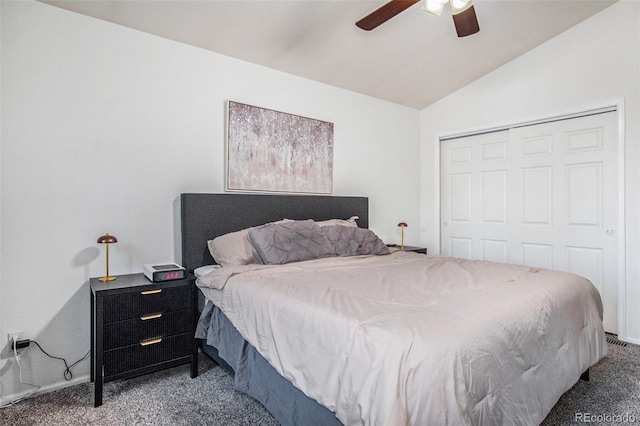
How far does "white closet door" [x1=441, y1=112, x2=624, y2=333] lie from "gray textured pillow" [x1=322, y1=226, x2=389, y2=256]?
5.45 feet

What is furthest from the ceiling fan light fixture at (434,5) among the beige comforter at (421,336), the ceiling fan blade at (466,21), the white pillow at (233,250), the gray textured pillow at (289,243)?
the white pillow at (233,250)

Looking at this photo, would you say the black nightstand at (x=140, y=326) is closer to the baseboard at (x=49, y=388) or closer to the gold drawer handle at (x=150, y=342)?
the gold drawer handle at (x=150, y=342)

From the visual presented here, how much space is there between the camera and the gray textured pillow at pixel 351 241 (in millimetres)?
2879

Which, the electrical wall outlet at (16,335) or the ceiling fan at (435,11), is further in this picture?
the electrical wall outlet at (16,335)

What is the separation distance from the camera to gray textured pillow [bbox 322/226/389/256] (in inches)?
113

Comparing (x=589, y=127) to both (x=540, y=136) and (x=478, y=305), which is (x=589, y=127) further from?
(x=478, y=305)

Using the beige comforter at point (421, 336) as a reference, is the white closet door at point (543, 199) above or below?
above

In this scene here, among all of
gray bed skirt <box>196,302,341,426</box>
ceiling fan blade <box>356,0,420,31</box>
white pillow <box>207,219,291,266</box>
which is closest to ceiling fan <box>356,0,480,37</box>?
ceiling fan blade <box>356,0,420,31</box>

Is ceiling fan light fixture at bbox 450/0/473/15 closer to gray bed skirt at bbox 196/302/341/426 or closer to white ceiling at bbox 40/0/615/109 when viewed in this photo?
white ceiling at bbox 40/0/615/109

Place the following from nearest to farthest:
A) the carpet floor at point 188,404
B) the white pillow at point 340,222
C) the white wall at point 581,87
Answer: the carpet floor at point 188,404, the white wall at point 581,87, the white pillow at point 340,222

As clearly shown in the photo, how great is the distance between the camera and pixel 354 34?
2.94 m

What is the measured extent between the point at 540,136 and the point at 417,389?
3.45 metres

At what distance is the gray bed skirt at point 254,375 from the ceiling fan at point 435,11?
2027 mm

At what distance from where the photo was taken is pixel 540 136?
11.8 ft
